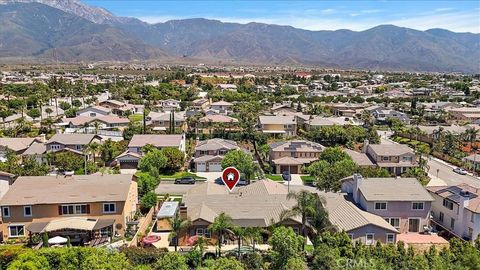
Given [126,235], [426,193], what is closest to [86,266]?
[126,235]

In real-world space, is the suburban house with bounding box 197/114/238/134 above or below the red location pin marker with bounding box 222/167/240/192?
below

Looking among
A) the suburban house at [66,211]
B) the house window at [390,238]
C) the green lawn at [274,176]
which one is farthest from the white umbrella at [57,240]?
the green lawn at [274,176]

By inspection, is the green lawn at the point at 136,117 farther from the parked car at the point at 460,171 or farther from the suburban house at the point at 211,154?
the parked car at the point at 460,171

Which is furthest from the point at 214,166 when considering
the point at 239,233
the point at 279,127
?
the point at 239,233

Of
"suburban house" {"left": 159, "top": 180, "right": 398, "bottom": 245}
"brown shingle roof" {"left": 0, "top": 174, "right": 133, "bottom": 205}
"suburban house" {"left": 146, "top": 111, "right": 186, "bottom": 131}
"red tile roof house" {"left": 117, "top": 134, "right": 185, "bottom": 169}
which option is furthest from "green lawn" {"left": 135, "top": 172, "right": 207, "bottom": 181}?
"suburban house" {"left": 146, "top": 111, "right": 186, "bottom": 131}

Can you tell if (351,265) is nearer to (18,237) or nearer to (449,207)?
(449,207)

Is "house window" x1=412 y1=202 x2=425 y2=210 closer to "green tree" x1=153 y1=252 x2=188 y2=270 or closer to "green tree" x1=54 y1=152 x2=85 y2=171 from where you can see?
"green tree" x1=153 y1=252 x2=188 y2=270
